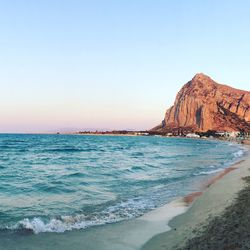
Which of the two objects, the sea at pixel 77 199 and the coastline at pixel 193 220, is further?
the sea at pixel 77 199

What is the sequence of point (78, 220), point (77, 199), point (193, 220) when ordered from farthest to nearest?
1. point (77, 199)
2. point (78, 220)
3. point (193, 220)

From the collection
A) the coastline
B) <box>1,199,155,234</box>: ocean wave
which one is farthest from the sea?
the coastline

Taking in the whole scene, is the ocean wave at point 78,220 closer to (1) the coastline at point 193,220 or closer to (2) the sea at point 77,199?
(2) the sea at point 77,199

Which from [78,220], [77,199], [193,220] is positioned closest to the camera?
[193,220]

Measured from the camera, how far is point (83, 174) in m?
29.5

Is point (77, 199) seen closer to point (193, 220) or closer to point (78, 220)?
point (78, 220)

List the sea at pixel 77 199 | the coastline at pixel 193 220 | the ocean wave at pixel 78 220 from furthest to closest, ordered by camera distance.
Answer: the sea at pixel 77 199, the ocean wave at pixel 78 220, the coastline at pixel 193 220

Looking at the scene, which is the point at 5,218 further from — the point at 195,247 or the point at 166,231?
the point at 195,247

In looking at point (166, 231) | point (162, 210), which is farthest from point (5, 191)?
point (166, 231)

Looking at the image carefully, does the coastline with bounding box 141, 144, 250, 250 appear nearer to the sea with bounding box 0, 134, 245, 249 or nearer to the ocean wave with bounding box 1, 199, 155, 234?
the sea with bounding box 0, 134, 245, 249

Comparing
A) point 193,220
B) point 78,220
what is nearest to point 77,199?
point 78,220

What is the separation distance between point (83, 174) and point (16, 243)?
1841cm

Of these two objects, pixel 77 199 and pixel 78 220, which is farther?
pixel 77 199

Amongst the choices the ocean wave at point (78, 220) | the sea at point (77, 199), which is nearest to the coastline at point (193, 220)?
the sea at point (77, 199)
